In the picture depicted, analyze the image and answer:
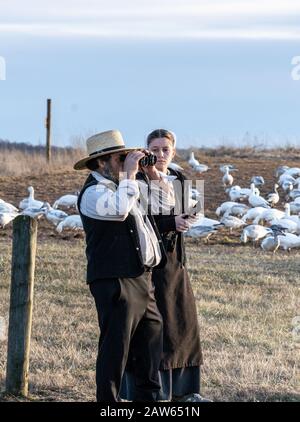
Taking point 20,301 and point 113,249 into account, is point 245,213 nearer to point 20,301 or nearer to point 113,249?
point 20,301

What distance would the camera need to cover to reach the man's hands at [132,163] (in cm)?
630

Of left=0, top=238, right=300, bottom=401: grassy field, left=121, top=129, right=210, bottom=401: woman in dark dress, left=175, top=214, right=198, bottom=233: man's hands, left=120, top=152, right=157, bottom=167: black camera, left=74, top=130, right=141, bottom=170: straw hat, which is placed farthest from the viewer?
left=0, top=238, right=300, bottom=401: grassy field

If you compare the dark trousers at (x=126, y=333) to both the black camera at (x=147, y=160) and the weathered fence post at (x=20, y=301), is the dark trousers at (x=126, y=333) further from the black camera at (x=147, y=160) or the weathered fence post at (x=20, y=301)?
the weathered fence post at (x=20, y=301)

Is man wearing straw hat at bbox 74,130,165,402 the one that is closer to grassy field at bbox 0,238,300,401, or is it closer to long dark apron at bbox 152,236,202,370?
long dark apron at bbox 152,236,202,370

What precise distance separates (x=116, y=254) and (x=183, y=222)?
31.0 inches

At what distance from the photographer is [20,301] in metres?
7.17

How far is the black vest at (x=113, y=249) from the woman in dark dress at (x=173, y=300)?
2.24 feet

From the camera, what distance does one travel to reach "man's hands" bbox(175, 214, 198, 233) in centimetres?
697

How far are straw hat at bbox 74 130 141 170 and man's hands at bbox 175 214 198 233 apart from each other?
739mm

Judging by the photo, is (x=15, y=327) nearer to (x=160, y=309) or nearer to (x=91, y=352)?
(x=160, y=309)

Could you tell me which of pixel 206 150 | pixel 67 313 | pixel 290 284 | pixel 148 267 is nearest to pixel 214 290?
pixel 290 284

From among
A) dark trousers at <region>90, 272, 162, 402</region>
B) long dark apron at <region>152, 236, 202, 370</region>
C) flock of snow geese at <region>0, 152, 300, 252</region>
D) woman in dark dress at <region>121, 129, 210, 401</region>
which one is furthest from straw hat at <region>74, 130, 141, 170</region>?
flock of snow geese at <region>0, 152, 300, 252</region>

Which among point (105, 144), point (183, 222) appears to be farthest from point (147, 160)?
point (183, 222)
